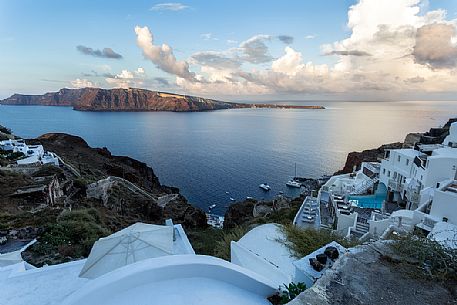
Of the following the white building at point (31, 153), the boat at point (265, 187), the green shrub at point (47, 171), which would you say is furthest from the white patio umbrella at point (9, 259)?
the boat at point (265, 187)

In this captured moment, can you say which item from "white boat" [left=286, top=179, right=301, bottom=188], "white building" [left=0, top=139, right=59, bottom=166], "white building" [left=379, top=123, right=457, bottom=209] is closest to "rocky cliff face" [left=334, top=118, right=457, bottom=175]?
"white boat" [left=286, top=179, right=301, bottom=188]

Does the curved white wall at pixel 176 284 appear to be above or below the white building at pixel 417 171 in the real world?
above

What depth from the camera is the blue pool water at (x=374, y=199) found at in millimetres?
19078

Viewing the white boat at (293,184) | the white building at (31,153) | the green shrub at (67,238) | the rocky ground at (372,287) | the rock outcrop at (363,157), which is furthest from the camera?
the white boat at (293,184)

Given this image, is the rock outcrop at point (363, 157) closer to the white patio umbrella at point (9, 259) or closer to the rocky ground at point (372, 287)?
the rocky ground at point (372, 287)

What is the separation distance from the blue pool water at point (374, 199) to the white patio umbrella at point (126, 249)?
15.5 m

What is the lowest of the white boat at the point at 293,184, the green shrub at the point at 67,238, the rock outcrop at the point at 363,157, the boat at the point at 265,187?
the boat at the point at 265,187

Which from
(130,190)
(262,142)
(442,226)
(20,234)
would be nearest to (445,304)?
(442,226)

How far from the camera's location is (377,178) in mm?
23469

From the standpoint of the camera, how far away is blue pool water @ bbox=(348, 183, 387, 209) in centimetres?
1908

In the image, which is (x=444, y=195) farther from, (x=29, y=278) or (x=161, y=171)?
(x=161, y=171)

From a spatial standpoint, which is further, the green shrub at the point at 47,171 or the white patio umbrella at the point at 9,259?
the green shrub at the point at 47,171

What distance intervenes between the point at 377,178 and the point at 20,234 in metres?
24.5

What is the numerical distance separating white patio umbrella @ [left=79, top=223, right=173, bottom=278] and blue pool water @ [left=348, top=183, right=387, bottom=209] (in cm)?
1547
